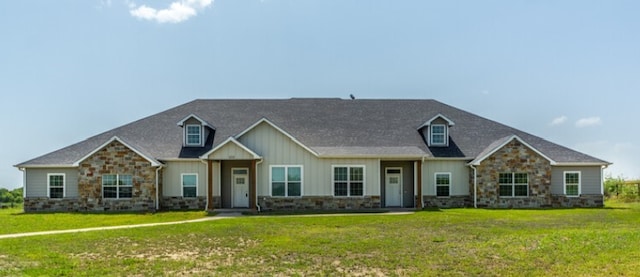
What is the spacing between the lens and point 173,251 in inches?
504

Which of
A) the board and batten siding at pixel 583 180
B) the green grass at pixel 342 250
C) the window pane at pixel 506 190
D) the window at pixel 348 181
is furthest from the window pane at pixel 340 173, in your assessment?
the board and batten siding at pixel 583 180

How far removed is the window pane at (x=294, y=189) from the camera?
26297mm

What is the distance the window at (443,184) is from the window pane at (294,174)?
26.4 feet

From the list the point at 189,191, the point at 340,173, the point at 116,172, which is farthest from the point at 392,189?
the point at 116,172

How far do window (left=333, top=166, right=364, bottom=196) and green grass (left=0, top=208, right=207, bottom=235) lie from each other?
7.17 meters

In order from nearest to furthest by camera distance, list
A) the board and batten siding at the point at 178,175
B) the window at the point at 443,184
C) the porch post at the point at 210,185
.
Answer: the porch post at the point at 210,185, the board and batten siding at the point at 178,175, the window at the point at 443,184

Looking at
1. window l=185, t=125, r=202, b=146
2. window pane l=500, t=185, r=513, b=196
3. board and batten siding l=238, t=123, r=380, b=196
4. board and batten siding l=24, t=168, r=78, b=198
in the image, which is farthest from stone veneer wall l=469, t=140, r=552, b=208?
board and batten siding l=24, t=168, r=78, b=198

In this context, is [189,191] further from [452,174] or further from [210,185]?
[452,174]

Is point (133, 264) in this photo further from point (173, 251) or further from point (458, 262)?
point (458, 262)

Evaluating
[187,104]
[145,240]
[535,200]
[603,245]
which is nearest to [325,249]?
[145,240]

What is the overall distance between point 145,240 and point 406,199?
56.2 feet

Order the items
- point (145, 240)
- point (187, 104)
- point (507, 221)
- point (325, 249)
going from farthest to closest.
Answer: point (187, 104) → point (507, 221) → point (145, 240) → point (325, 249)

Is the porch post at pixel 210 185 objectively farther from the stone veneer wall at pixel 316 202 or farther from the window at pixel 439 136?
the window at pixel 439 136

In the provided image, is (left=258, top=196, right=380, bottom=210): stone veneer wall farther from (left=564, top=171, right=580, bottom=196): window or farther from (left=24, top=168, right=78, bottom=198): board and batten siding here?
(left=564, top=171, right=580, bottom=196): window
